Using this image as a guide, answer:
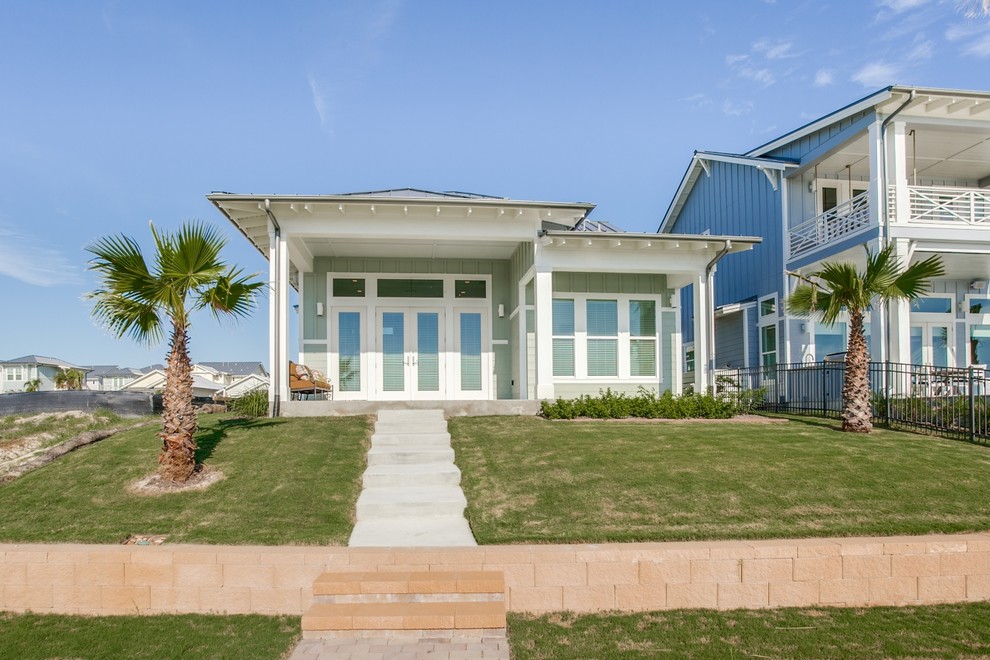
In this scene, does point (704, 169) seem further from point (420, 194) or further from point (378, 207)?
point (378, 207)

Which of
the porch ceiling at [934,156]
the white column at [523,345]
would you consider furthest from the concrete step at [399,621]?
the porch ceiling at [934,156]

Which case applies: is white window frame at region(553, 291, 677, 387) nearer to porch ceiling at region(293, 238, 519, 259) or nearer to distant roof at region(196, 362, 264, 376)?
porch ceiling at region(293, 238, 519, 259)

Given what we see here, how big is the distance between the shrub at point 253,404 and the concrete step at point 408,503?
15.9 ft

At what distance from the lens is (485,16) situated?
13.1 metres

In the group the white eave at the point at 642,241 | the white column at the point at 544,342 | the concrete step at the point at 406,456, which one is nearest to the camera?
the concrete step at the point at 406,456

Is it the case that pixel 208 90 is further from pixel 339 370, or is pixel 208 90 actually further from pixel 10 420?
Result: pixel 10 420

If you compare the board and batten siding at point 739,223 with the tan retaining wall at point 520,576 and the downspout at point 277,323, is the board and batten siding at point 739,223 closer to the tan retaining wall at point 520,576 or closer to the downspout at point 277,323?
the downspout at point 277,323

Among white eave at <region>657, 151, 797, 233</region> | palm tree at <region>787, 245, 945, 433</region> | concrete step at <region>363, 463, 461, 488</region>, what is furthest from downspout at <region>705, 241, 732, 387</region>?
concrete step at <region>363, 463, 461, 488</region>

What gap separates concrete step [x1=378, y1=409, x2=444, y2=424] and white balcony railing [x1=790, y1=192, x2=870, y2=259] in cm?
1088

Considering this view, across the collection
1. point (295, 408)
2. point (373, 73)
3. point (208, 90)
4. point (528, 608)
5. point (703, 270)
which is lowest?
point (528, 608)

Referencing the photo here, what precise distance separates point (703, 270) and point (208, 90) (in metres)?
10.8

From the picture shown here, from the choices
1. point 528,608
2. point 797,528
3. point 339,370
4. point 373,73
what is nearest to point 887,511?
point 797,528

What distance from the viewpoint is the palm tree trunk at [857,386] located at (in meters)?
11.0

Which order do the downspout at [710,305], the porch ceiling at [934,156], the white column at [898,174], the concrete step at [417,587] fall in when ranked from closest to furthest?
the concrete step at [417,587], the downspout at [710,305], the white column at [898,174], the porch ceiling at [934,156]
